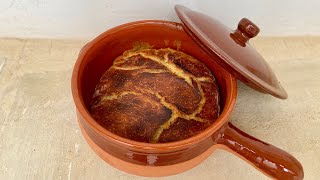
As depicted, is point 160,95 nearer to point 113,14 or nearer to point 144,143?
point 144,143

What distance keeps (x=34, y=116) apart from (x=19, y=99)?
7 centimetres

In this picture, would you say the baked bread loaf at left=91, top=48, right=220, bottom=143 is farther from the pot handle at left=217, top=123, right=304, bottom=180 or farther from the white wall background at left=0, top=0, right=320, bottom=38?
the white wall background at left=0, top=0, right=320, bottom=38

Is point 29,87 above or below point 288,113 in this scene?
below

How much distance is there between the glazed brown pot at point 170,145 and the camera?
2.37 feet

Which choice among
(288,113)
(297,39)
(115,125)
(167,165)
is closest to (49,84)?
(115,125)

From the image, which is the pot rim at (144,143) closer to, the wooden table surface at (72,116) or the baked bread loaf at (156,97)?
the baked bread loaf at (156,97)

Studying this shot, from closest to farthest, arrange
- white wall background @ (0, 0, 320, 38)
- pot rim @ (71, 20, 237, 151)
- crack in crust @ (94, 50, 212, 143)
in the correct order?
1. pot rim @ (71, 20, 237, 151)
2. crack in crust @ (94, 50, 212, 143)
3. white wall background @ (0, 0, 320, 38)

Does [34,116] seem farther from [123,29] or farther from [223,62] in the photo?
[223,62]

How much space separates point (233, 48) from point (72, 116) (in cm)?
41

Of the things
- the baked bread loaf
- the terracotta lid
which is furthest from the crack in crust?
the terracotta lid

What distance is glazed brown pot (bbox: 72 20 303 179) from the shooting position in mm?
722

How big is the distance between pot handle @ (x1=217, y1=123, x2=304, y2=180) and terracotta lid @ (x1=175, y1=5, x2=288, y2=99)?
0.10 meters

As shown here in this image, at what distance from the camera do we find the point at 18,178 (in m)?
0.85

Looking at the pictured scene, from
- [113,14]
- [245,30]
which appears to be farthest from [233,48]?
[113,14]
